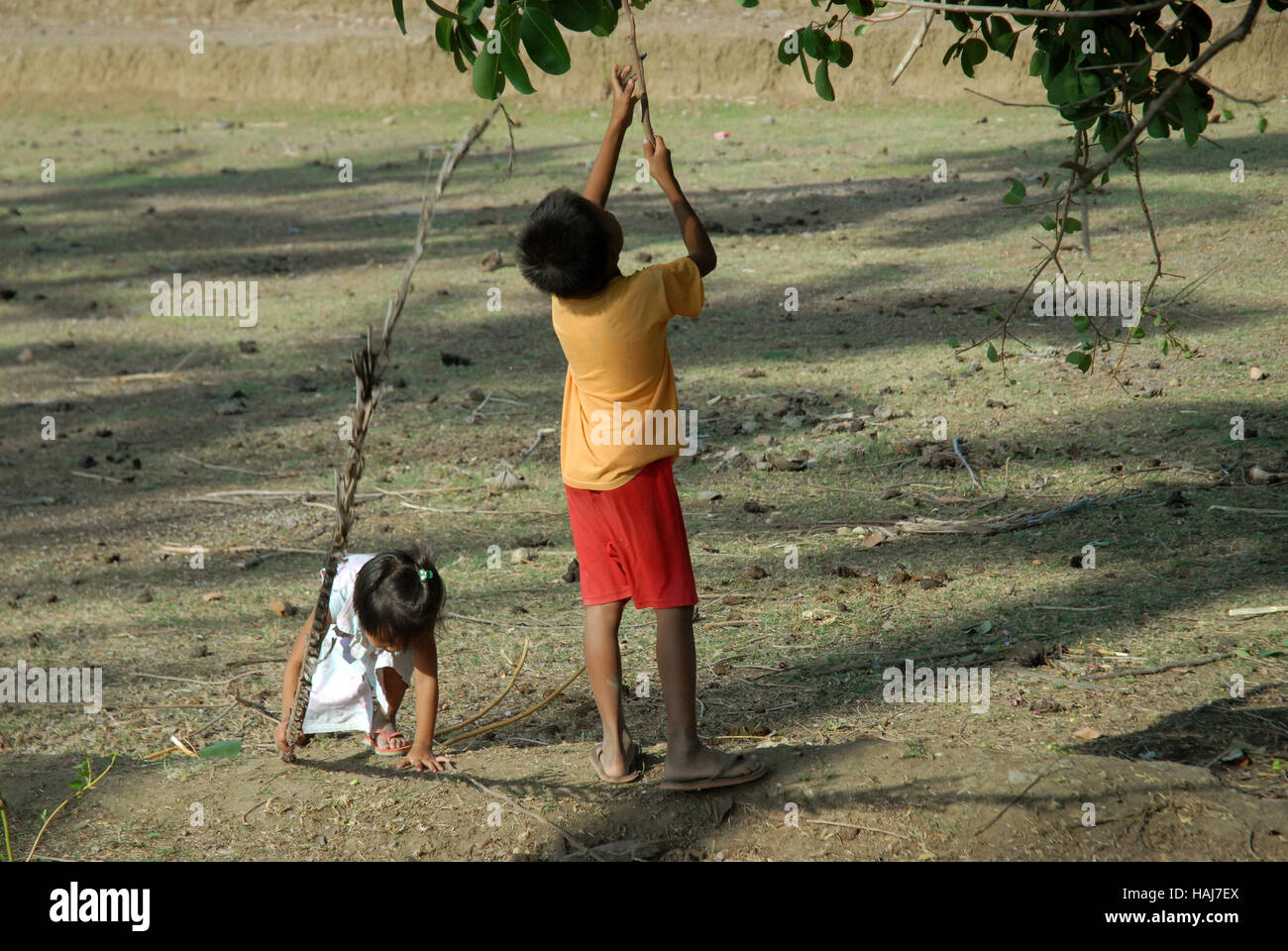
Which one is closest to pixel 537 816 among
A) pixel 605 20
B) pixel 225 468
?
pixel 605 20

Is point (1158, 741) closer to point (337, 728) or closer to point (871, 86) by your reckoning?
point (337, 728)

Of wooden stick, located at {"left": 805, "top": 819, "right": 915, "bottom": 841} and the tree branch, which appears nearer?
the tree branch

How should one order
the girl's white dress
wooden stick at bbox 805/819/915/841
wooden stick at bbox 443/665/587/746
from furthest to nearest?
1. wooden stick at bbox 443/665/587/746
2. the girl's white dress
3. wooden stick at bbox 805/819/915/841

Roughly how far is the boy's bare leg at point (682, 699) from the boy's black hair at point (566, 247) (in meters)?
0.87

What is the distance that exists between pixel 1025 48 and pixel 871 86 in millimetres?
2278

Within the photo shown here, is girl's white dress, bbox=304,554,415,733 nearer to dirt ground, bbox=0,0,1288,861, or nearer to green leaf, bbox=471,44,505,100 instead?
dirt ground, bbox=0,0,1288,861

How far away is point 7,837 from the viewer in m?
2.98

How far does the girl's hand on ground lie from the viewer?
136 inches

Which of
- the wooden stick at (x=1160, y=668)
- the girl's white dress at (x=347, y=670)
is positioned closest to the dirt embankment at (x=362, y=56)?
the wooden stick at (x=1160, y=668)

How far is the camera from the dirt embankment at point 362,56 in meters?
17.8

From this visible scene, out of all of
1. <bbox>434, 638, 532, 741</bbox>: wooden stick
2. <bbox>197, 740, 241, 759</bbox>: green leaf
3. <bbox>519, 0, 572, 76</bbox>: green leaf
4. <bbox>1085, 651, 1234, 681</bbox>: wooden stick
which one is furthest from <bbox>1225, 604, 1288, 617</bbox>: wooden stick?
<bbox>197, 740, 241, 759</bbox>: green leaf

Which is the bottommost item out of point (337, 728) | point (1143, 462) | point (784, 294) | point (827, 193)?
point (337, 728)

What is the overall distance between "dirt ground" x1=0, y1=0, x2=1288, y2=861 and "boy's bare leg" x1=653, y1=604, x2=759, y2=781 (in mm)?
88

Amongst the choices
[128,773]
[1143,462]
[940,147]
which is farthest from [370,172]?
[128,773]
